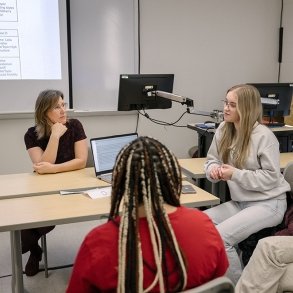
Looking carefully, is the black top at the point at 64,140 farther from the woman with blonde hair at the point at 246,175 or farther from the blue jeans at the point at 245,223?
the blue jeans at the point at 245,223

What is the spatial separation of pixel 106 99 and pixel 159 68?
0.66 meters

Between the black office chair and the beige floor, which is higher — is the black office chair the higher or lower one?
the higher one

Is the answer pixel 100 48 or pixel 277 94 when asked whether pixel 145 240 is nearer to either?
pixel 277 94

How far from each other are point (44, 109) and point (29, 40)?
140 cm

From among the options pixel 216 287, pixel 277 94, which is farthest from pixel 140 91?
pixel 216 287

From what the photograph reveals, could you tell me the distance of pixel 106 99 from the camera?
4.06m

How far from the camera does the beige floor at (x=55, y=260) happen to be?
7.89ft

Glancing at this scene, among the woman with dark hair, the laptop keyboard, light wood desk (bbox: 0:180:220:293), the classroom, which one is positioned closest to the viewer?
light wood desk (bbox: 0:180:220:293)

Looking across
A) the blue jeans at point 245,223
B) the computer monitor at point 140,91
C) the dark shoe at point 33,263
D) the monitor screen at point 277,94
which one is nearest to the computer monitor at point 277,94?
the monitor screen at point 277,94

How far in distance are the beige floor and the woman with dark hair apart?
0.38 ft

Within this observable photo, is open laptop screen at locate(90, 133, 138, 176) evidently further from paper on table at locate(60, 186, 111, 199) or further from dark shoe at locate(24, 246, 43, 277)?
dark shoe at locate(24, 246, 43, 277)

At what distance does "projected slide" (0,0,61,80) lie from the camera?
359 centimetres

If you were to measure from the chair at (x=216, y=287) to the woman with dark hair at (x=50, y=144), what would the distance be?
163 centimetres

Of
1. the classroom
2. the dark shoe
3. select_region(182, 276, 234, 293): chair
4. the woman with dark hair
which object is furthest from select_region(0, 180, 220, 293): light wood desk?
the classroom
